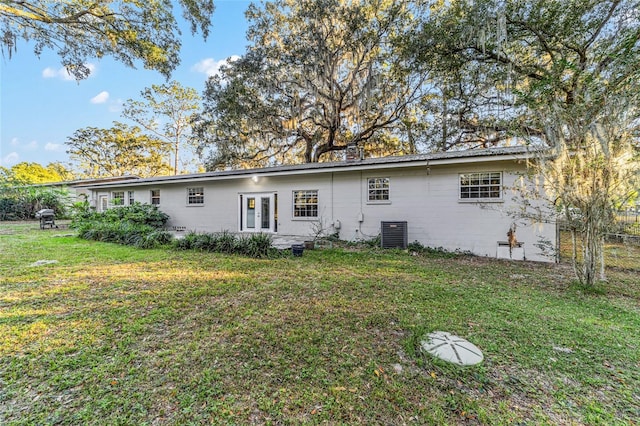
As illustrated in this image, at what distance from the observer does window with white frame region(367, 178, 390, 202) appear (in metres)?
8.59

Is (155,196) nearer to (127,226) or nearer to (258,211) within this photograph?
(127,226)

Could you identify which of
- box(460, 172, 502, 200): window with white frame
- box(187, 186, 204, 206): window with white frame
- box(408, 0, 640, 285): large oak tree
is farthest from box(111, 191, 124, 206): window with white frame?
box(408, 0, 640, 285): large oak tree

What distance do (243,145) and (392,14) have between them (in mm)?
10481

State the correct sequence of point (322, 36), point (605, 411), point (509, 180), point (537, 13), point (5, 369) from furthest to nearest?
Result: point (322, 36) → point (537, 13) → point (509, 180) → point (5, 369) → point (605, 411)

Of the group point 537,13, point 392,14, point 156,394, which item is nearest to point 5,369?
point 156,394

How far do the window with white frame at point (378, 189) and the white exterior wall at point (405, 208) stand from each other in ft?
0.45

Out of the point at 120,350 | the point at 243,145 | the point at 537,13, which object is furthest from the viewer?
the point at 243,145

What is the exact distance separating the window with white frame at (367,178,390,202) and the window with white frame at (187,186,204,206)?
7683 millimetres

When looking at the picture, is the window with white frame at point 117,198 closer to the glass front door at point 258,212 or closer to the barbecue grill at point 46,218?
the barbecue grill at point 46,218

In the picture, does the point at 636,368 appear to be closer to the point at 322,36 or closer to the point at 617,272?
A: the point at 617,272

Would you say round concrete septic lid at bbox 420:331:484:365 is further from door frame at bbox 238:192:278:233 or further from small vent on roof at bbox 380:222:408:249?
door frame at bbox 238:192:278:233

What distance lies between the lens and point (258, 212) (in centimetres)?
1082

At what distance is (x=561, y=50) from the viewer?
30.6 feet

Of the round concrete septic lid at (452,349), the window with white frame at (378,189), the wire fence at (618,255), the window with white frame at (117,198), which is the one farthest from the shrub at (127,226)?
the wire fence at (618,255)
